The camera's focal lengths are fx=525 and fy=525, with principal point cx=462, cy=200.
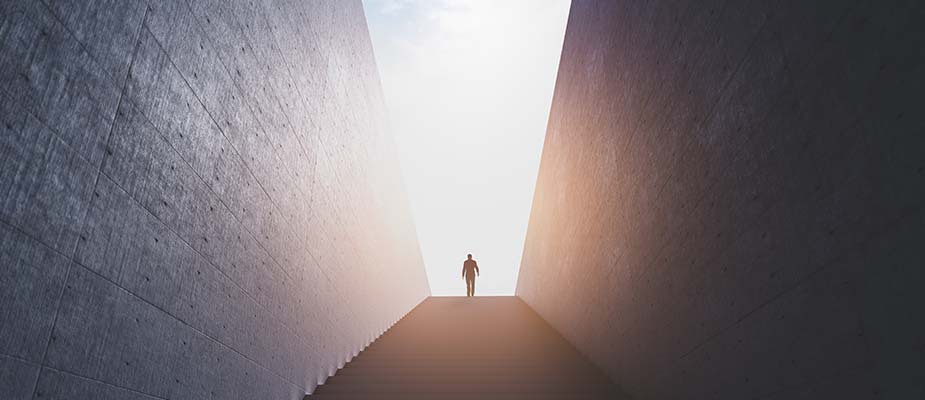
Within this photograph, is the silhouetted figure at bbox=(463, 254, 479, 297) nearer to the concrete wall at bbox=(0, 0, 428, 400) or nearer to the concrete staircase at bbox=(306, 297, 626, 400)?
the concrete staircase at bbox=(306, 297, 626, 400)

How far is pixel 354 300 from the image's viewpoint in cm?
582

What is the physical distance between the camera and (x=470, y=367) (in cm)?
527

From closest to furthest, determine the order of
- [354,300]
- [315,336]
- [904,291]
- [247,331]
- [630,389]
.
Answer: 1. [904,291]
2. [247,331]
3. [630,389]
4. [315,336]
5. [354,300]

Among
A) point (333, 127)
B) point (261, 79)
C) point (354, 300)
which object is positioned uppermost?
point (333, 127)

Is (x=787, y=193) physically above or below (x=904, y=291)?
above

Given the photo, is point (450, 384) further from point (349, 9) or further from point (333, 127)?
point (349, 9)

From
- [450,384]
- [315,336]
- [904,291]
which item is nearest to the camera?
[904,291]

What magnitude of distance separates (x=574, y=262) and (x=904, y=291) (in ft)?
14.4

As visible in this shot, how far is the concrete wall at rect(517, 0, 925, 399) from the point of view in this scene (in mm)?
1470

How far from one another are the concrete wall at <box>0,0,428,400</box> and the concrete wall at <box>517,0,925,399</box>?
2374 mm

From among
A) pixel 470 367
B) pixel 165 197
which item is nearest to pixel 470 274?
pixel 470 367

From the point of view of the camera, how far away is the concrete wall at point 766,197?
147 cm

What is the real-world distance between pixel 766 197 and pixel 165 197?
7.98 feet

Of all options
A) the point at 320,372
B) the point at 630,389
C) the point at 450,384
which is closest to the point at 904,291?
the point at 630,389
